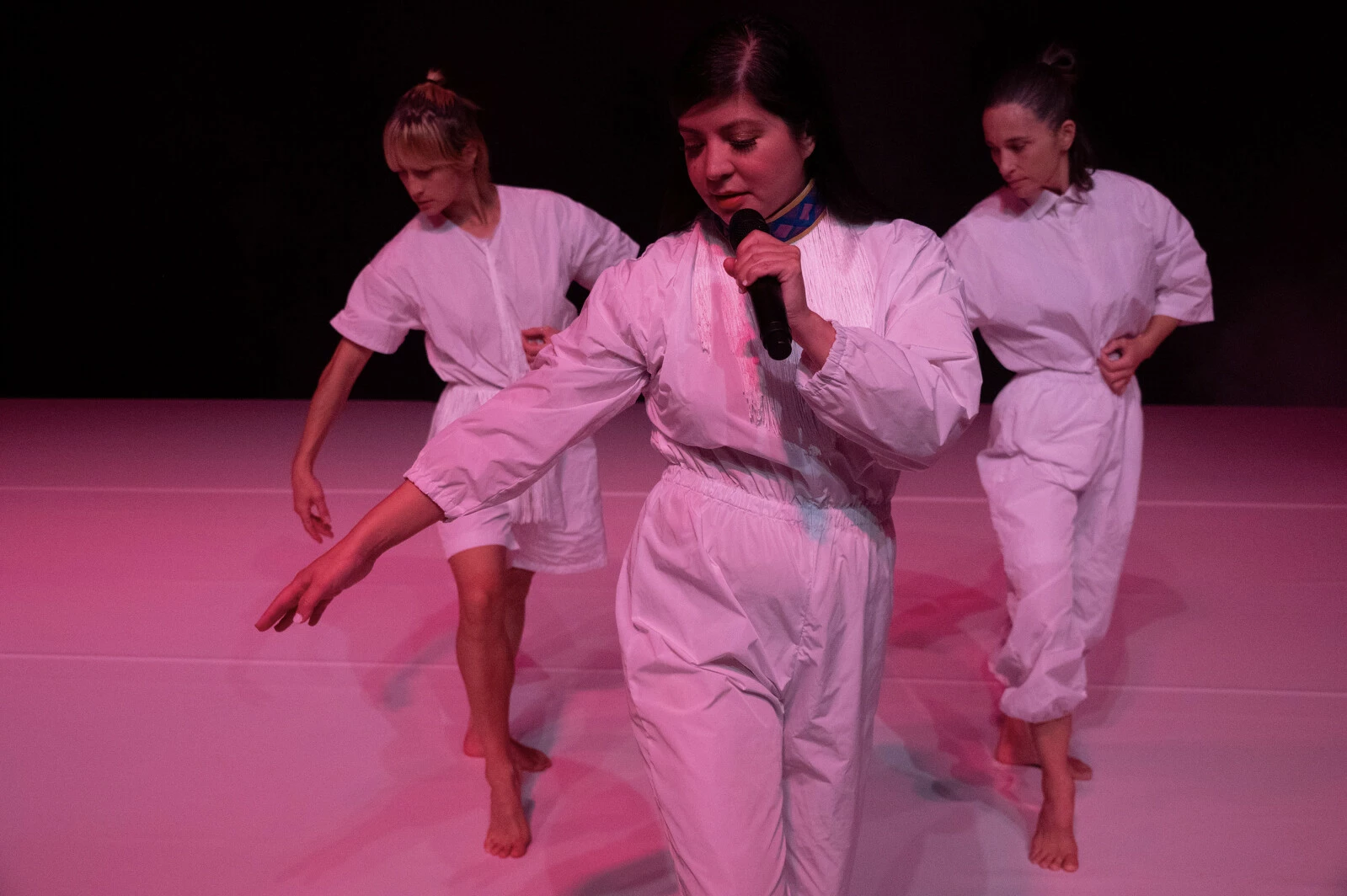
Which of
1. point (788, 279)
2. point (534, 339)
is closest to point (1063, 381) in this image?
point (534, 339)

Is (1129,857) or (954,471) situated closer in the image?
(1129,857)

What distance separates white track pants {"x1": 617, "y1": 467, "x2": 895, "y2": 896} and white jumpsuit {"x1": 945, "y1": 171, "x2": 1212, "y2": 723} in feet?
3.30

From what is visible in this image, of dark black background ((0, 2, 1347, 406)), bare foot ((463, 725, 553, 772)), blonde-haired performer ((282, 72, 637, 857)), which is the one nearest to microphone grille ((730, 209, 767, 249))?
blonde-haired performer ((282, 72, 637, 857))

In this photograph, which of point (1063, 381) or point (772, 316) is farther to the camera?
point (1063, 381)

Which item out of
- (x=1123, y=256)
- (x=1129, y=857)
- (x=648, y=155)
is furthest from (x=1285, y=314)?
(x=1129, y=857)

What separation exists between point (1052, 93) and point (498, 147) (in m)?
3.95

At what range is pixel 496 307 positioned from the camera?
8.66 ft

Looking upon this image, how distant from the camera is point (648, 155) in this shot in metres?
5.92

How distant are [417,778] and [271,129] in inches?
174

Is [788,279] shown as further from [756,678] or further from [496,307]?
[496,307]

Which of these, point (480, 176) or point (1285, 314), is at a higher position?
point (480, 176)

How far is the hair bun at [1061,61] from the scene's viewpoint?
8.16 ft

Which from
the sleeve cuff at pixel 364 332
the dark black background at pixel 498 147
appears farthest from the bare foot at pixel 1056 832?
the dark black background at pixel 498 147

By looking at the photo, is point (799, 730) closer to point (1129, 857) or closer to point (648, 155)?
point (1129, 857)
